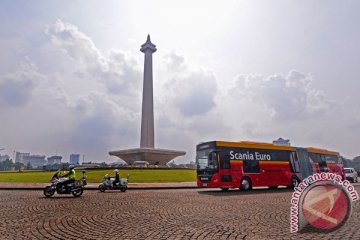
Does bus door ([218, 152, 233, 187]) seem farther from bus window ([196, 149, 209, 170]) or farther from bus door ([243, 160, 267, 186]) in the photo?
bus door ([243, 160, 267, 186])

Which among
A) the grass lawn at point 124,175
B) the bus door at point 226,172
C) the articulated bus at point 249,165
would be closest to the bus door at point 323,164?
the articulated bus at point 249,165

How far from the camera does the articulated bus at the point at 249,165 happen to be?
19.5m

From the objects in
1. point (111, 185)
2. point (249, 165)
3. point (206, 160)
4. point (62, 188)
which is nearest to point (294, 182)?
point (249, 165)

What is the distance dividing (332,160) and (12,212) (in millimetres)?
26970

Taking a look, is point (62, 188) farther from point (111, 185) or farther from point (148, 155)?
point (148, 155)

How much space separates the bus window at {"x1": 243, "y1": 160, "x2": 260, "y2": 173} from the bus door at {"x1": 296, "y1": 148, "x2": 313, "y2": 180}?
4886 mm

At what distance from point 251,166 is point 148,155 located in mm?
48694

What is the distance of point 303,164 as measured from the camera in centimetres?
2417

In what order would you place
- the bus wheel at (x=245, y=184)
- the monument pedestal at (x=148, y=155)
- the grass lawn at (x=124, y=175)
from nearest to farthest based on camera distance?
the bus wheel at (x=245, y=184) < the grass lawn at (x=124, y=175) < the monument pedestal at (x=148, y=155)

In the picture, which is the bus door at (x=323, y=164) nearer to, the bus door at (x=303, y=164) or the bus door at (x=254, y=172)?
the bus door at (x=303, y=164)

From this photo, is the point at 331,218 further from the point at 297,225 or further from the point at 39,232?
the point at 39,232

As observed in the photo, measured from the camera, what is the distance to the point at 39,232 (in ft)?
22.4

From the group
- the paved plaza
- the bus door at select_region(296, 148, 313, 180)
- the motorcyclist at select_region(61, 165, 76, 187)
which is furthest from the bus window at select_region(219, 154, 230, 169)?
the motorcyclist at select_region(61, 165, 76, 187)

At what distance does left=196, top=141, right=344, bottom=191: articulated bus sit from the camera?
19500 millimetres
